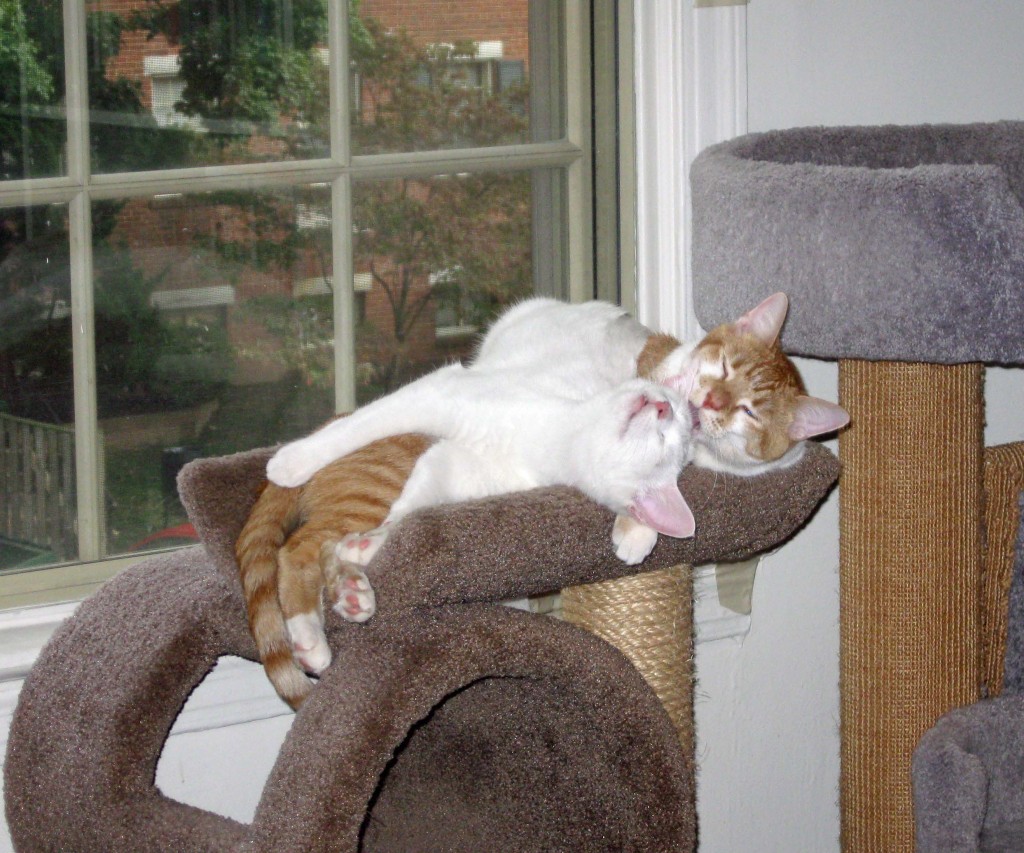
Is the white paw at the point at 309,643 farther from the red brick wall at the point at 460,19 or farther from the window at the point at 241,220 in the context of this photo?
the red brick wall at the point at 460,19

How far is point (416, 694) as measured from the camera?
1.02 metres

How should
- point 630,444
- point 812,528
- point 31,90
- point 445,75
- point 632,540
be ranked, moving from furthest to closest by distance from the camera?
1. point 812,528
2. point 445,75
3. point 31,90
4. point 630,444
5. point 632,540

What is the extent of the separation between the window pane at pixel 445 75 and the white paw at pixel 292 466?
2.23 feet

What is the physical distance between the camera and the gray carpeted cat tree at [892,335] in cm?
121

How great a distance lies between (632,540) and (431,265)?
0.81 meters

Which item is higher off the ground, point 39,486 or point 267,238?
point 267,238

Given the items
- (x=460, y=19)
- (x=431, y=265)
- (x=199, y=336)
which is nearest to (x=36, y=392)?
(x=199, y=336)

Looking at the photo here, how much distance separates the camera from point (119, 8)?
1.58 meters

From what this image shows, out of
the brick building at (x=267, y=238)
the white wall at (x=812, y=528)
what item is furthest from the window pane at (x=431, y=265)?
the white wall at (x=812, y=528)

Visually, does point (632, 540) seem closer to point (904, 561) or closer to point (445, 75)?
point (904, 561)

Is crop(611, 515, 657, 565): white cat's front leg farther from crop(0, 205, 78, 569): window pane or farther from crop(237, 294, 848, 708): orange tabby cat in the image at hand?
crop(0, 205, 78, 569): window pane

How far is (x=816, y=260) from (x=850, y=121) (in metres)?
0.67

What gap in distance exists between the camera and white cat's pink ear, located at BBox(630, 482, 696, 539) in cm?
117

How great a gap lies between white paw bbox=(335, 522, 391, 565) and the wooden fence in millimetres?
708
